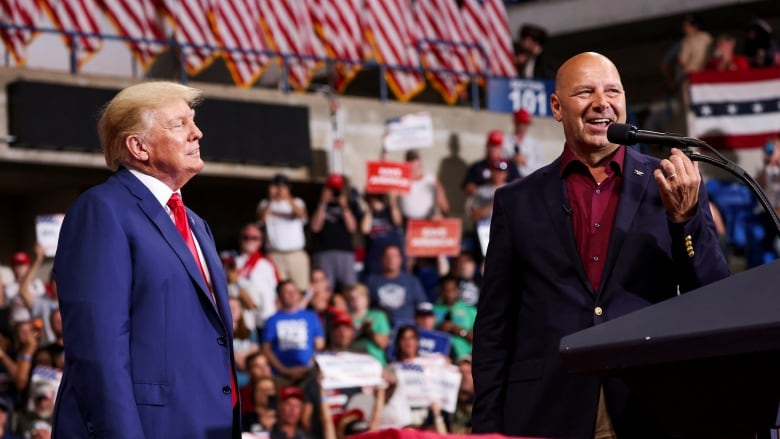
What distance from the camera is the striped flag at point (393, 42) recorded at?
693 inches

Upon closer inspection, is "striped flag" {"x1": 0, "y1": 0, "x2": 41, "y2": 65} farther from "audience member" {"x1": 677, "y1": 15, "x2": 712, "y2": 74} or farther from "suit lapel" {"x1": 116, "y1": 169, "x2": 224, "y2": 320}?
"suit lapel" {"x1": 116, "y1": 169, "x2": 224, "y2": 320}

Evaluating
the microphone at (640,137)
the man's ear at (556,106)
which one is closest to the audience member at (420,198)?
the man's ear at (556,106)

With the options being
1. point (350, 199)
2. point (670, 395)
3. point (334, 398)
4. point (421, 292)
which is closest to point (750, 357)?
point (670, 395)

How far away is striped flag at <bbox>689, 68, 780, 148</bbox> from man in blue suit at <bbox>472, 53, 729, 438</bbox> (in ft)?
42.9

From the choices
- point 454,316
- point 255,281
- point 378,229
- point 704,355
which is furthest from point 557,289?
point 378,229

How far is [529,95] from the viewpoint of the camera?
17031 mm

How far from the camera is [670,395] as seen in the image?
2.94 meters

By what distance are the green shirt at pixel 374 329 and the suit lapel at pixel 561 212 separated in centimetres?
715

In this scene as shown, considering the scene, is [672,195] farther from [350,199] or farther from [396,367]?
[350,199]

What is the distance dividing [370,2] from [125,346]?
553 inches

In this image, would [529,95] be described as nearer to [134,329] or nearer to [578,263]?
[578,263]

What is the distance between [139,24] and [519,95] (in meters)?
4.29

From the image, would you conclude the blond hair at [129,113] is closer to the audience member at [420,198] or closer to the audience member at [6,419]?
the audience member at [6,419]

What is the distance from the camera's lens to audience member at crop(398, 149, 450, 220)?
Result: 14656 millimetres
